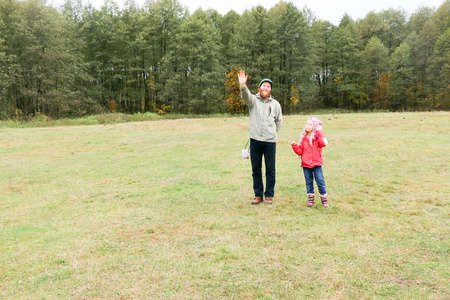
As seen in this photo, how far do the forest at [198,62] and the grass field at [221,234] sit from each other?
1371 inches

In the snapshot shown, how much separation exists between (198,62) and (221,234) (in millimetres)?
44034

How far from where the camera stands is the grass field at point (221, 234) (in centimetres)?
355

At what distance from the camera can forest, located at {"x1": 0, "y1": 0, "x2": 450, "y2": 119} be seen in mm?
39656

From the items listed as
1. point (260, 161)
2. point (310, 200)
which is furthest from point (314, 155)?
point (260, 161)

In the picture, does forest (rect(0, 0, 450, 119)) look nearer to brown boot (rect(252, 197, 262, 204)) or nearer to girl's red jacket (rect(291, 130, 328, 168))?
brown boot (rect(252, 197, 262, 204))

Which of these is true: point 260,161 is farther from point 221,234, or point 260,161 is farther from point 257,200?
point 221,234

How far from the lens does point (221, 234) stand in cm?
507

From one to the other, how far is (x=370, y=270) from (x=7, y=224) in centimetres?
662

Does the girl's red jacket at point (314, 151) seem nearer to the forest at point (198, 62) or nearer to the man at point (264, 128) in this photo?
the man at point (264, 128)

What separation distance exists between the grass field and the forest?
34829 millimetres

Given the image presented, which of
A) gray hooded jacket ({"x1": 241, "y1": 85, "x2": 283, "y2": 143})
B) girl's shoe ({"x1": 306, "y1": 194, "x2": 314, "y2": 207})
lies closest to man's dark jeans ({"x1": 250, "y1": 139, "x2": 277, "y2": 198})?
gray hooded jacket ({"x1": 241, "y1": 85, "x2": 283, "y2": 143})

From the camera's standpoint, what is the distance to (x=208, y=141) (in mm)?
17984

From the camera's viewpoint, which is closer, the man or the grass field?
the grass field

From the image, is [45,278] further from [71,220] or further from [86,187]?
[86,187]
